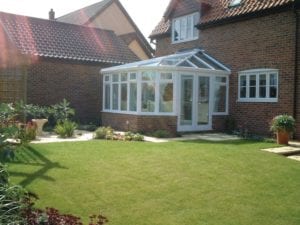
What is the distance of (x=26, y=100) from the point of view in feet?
64.1

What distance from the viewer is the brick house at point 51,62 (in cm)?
1941

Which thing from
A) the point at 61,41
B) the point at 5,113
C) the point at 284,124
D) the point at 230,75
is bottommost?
the point at 284,124

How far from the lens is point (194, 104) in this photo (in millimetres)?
17188

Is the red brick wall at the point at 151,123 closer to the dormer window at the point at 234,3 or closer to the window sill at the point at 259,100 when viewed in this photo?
the window sill at the point at 259,100

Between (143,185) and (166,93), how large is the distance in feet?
30.6

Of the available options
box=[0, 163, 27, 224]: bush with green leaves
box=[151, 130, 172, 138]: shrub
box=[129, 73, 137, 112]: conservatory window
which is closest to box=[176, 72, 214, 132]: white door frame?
box=[151, 130, 172, 138]: shrub

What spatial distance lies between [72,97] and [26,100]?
8.66 ft

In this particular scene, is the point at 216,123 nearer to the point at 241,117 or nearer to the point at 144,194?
the point at 241,117

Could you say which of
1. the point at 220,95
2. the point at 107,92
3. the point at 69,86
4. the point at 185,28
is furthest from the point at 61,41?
the point at 220,95

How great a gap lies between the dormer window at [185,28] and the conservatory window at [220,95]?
348 centimetres

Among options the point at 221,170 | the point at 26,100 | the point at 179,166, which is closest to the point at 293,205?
the point at 221,170

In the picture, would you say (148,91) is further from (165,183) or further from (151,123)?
(165,183)

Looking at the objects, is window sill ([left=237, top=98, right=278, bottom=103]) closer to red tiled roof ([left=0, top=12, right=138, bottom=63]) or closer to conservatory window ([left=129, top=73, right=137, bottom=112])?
conservatory window ([left=129, top=73, right=137, bottom=112])

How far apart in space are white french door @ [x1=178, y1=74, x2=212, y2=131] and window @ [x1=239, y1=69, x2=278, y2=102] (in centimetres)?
153
